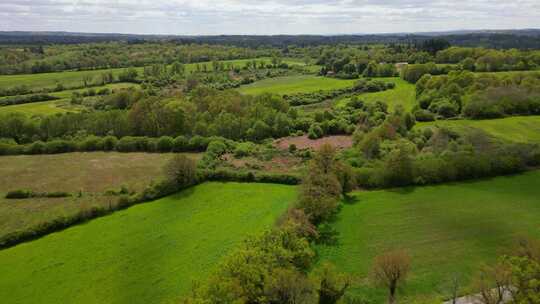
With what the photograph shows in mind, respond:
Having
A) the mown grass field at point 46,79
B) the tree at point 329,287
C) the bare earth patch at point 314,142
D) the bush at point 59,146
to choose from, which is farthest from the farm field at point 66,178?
the mown grass field at point 46,79

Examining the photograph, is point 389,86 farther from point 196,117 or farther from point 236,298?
point 236,298

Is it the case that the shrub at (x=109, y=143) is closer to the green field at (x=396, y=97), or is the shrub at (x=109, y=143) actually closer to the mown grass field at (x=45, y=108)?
the mown grass field at (x=45, y=108)

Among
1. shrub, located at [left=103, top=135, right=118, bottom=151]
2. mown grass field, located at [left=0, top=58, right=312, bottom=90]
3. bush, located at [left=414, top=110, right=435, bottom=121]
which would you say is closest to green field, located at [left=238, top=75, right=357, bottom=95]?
bush, located at [left=414, top=110, right=435, bottom=121]

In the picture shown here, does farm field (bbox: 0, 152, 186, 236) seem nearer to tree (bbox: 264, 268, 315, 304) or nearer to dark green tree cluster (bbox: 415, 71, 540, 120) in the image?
tree (bbox: 264, 268, 315, 304)

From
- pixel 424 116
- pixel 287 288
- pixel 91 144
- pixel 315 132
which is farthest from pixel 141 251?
pixel 424 116

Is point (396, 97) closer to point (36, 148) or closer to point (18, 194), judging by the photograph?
point (36, 148)

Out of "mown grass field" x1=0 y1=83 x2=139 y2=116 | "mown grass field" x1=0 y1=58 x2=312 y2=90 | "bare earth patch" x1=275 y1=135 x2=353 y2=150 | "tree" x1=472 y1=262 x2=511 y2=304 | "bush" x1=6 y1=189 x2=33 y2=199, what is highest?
"mown grass field" x1=0 y1=58 x2=312 y2=90

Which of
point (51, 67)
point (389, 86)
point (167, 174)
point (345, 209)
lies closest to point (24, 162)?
point (167, 174)
